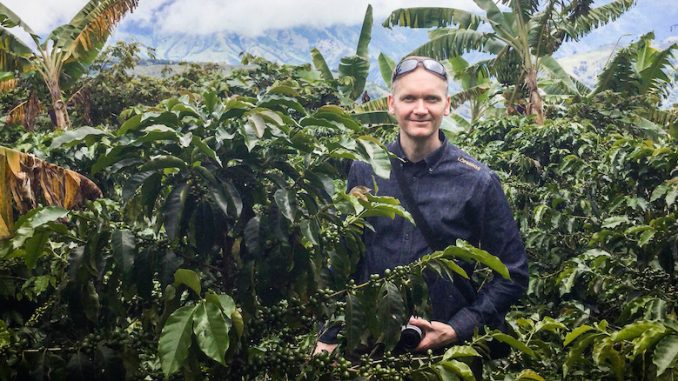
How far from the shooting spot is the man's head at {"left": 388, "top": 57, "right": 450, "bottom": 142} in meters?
2.60

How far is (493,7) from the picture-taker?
12680 millimetres

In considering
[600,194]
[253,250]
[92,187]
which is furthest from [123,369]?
[600,194]

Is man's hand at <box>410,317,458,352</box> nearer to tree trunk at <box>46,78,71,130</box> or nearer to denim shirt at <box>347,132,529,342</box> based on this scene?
denim shirt at <box>347,132,529,342</box>

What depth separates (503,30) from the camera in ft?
42.1

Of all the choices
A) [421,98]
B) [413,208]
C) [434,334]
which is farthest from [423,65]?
[434,334]

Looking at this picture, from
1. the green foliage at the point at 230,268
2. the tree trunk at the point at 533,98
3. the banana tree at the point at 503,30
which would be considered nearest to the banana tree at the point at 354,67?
the banana tree at the point at 503,30

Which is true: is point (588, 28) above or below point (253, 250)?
above

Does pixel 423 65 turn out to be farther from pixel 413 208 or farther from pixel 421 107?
pixel 413 208

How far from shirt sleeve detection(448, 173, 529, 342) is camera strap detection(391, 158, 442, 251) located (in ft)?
0.74

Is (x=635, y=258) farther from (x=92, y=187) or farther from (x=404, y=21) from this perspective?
(x=404, y=21)

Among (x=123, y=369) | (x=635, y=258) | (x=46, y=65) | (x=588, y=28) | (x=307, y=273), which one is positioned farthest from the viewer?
(x=588, y=28)

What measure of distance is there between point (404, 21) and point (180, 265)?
11.8 metres

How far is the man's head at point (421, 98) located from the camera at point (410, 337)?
840 mm

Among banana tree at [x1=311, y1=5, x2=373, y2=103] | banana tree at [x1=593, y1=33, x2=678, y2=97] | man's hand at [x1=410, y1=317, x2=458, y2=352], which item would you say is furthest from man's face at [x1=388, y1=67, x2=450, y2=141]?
banana tree at [x1=593, y1=33, x2=678, y2=97]
